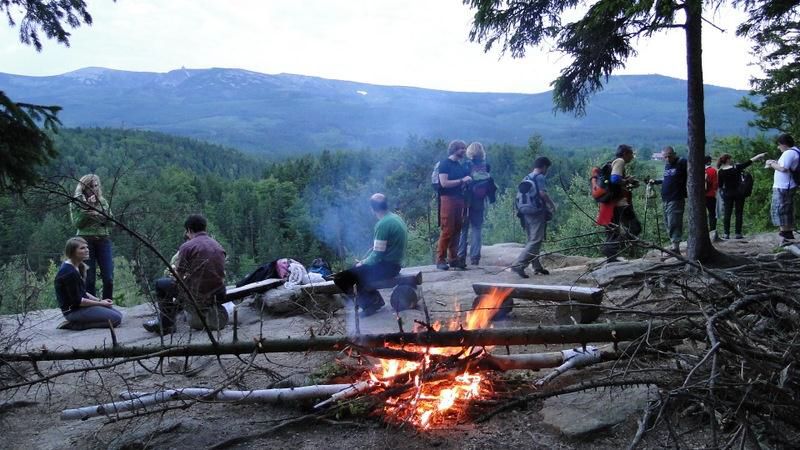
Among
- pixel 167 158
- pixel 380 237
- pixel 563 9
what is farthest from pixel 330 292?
pixel 167 158

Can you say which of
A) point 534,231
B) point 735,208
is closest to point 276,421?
point 534,231

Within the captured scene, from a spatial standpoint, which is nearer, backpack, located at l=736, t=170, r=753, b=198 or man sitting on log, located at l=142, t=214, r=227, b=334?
man sitting on log, located at l=142, t=214, r=227, b=334

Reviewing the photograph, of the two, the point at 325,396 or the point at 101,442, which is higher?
the point at 325,396

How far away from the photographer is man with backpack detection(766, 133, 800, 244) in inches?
328

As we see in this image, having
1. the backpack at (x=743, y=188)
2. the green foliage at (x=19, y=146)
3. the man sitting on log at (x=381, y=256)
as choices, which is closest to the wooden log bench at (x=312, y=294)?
the man sitting on log at (x=381, y=256)

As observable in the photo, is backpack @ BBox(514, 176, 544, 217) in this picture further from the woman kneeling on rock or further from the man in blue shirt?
the woman kneeling on rock

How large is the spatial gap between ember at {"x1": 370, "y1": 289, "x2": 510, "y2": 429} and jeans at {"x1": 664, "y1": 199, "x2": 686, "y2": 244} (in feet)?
20.2

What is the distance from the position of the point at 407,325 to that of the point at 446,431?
2.28 m

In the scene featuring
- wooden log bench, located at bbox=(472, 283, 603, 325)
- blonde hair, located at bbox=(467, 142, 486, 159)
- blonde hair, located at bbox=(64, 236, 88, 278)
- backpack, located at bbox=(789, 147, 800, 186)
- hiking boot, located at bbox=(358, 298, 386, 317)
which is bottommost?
hiking boot, located at bbox=(358, 298, 386, 317)

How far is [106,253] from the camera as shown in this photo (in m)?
7.21

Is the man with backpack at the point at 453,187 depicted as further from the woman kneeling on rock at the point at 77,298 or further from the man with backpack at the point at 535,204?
the woman kneeling on rock at the point at 77,298

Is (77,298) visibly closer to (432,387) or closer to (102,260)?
(102,260)

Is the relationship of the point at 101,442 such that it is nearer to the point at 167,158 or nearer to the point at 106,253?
the point at 106,253

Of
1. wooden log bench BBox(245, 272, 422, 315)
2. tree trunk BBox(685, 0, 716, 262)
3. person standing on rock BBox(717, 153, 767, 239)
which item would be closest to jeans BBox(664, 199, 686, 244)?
tree trunk BBox(685, 0, 716, 262)
